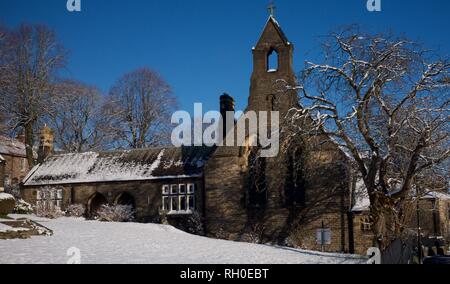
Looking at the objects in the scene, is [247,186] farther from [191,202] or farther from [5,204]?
[5,204]

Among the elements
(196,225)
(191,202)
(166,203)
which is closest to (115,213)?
(166,203)

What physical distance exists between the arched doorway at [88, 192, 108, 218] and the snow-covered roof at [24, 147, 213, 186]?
53.8 inches

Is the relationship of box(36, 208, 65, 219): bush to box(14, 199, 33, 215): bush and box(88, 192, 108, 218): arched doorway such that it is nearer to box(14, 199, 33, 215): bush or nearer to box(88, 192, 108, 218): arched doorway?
box(88, 192, 108, 218): arched doorway

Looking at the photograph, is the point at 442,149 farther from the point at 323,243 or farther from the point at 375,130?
the point at 323,243

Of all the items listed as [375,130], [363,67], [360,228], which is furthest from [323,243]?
[363,67]

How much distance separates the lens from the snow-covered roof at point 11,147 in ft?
210

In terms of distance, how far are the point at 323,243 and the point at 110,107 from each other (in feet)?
109

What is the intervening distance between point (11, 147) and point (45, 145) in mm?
24418

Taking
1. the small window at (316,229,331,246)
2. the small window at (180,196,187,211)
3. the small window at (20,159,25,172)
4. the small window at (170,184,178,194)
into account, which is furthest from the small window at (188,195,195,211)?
the small window at (20,159,25,172)

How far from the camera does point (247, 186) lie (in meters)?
32.1

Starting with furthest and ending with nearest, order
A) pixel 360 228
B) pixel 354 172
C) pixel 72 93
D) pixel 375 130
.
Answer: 1. pixel 72 93
2. pixel 360 228
3. pixel 354 172
4. pixel 375 130

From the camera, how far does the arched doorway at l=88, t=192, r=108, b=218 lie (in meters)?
38.0
